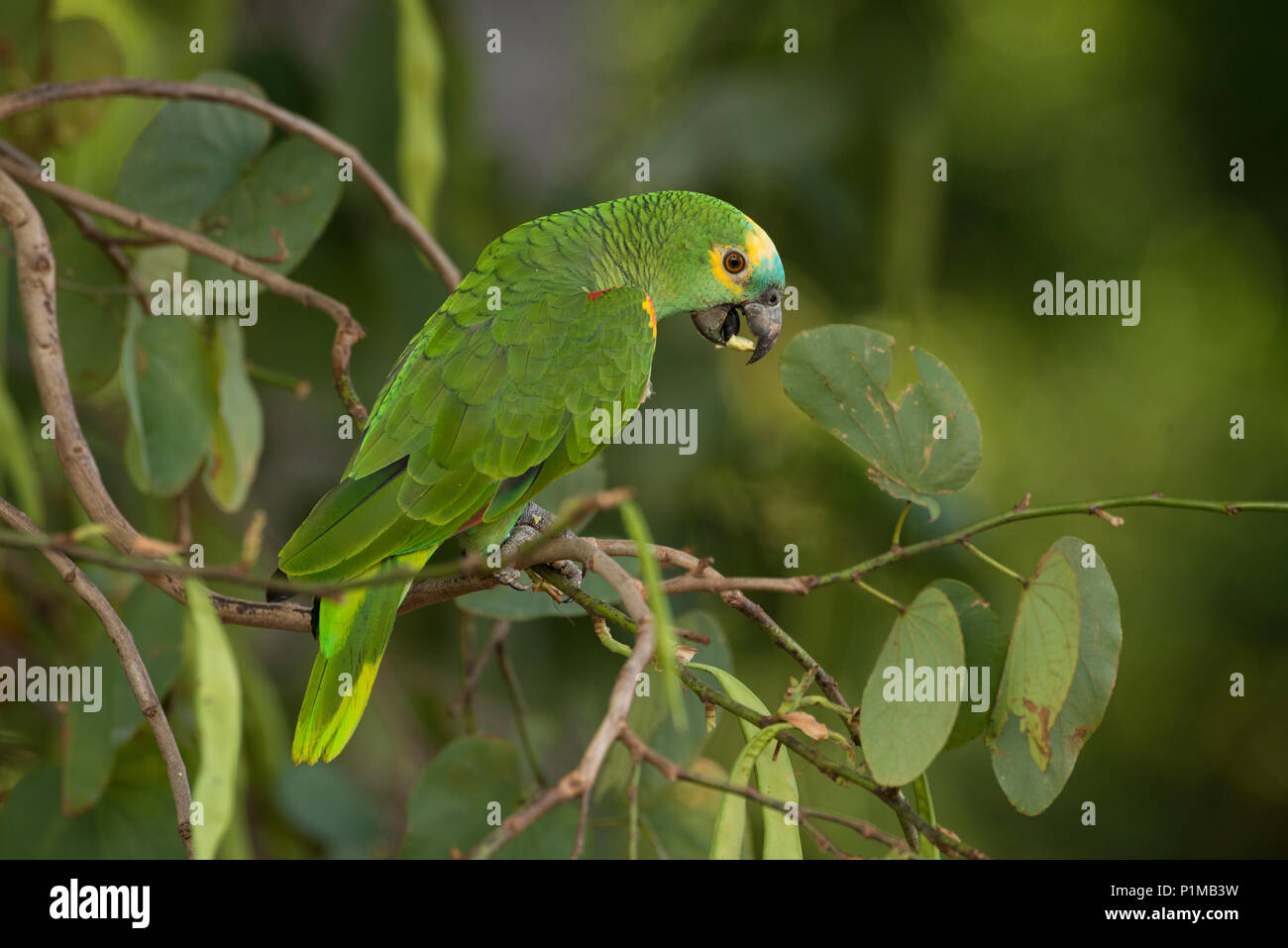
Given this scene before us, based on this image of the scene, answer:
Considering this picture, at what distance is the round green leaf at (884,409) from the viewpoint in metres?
1.15

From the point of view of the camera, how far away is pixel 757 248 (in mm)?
1646

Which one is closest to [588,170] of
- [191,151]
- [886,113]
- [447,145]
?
[447,145]

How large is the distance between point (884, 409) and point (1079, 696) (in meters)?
0.35

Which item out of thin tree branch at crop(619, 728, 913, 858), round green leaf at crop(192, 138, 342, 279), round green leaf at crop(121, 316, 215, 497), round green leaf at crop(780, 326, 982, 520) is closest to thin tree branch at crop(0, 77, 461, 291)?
round green leaf at crop(192, 138, 342, 279)

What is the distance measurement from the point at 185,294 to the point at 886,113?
1.88 m

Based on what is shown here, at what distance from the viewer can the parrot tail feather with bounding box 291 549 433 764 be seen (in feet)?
4.07

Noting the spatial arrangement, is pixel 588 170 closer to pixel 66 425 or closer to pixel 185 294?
pixel 185 294

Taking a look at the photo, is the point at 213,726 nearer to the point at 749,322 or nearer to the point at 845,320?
the point at 749,322

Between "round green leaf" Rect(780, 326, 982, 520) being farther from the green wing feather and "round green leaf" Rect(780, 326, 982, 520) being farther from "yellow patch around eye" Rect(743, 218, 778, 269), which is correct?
"yellow patch around eye" Rect(743, 218, 778, 269)

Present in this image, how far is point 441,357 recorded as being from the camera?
4.48 feet

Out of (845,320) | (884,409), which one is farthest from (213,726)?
(845,320)

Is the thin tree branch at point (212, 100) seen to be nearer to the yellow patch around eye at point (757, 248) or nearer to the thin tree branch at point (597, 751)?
the yellow patch around eye at point (757, 248)

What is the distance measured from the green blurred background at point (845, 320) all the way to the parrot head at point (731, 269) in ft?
2.57
